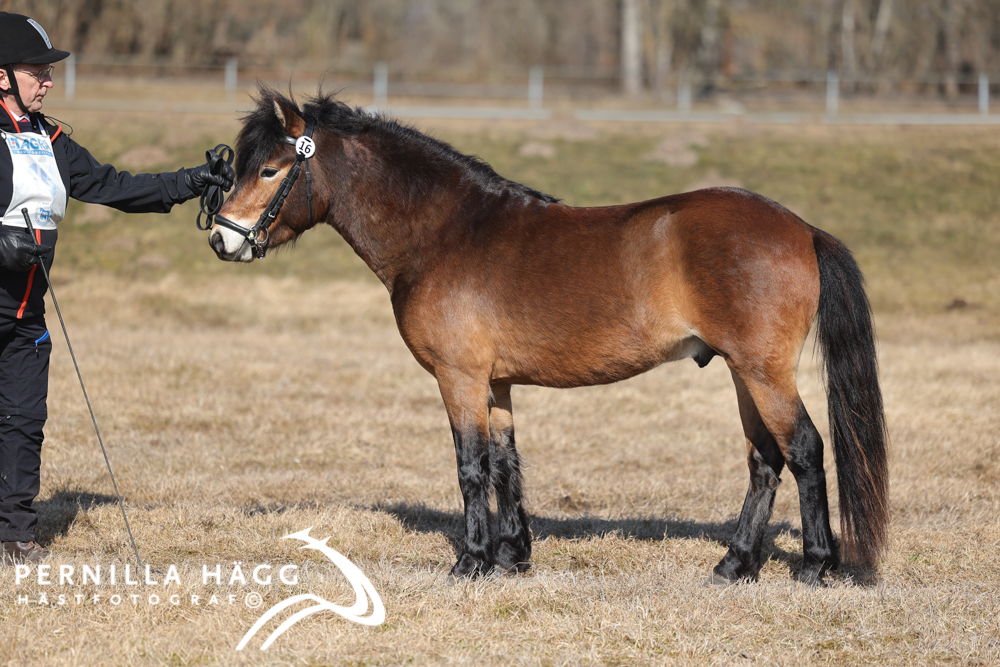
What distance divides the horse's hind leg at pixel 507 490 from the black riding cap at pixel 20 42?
3.10 m

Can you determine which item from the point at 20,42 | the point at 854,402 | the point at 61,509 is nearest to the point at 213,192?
the point at 20,42

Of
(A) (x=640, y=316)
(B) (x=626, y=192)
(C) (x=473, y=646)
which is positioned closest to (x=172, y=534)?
(C) (x=473, y=646)

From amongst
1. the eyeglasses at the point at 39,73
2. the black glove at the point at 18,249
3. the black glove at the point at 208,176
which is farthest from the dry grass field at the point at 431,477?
the eyeglasses at the point at 39,73

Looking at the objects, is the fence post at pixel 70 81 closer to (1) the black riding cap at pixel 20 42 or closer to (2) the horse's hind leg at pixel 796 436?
(1) the black riding cap at pixel 20 42

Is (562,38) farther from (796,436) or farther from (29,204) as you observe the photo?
(796,436)

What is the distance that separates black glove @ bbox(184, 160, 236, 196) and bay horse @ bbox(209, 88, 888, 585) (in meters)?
0.25

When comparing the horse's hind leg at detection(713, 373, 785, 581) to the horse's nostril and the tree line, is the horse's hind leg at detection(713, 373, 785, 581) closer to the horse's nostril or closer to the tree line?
the horse's nostril

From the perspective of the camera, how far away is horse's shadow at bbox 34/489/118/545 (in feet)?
18.3

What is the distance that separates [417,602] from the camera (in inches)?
162

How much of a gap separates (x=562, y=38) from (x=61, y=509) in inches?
1445

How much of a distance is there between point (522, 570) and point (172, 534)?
7.34 ft

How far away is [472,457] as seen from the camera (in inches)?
195

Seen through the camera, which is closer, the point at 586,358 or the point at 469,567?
the point at 586,358

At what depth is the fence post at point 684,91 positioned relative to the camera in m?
26.2
